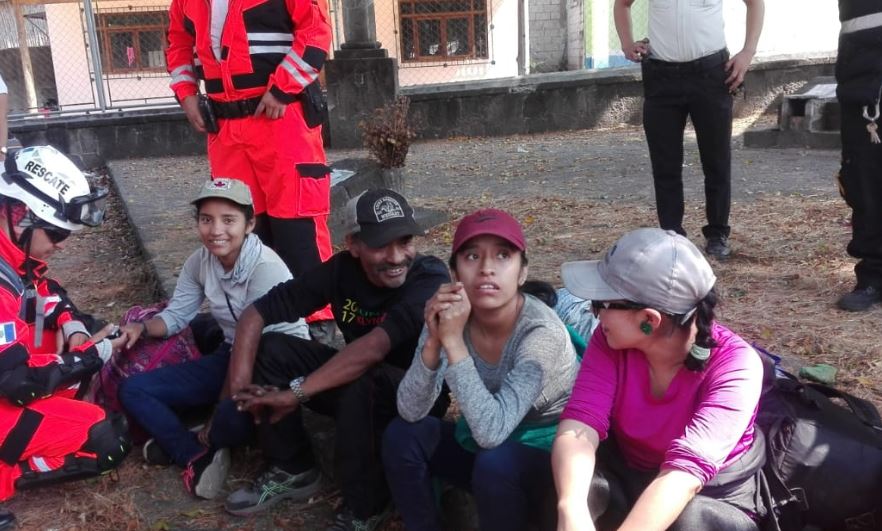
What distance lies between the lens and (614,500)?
241 centimetres

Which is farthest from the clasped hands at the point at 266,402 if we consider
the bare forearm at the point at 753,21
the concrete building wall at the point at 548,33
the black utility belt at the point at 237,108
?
the concrete building wall at the point at 548,33

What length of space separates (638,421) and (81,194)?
218 centimetres

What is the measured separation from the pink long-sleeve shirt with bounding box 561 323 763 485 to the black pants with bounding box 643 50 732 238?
2899 mm

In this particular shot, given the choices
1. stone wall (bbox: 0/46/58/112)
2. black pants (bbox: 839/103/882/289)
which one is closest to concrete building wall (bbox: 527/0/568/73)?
stone wall (bbox: 0/46/58/112)

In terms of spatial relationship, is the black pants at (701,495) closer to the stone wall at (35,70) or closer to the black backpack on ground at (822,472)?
the black backpack on ground at (822,472)

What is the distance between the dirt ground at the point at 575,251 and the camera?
3.31m

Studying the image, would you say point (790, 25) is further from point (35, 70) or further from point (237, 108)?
point (237, 108)

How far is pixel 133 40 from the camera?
605 inches

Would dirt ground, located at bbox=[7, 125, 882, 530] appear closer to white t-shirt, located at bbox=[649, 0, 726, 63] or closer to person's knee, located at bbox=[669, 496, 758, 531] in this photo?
white t-shirt, located at bbox=[649, 0, 726, 63]

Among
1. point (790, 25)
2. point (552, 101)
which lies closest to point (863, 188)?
point (552, 101)

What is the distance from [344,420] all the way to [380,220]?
680mm

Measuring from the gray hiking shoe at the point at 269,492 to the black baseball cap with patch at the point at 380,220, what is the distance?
90cm

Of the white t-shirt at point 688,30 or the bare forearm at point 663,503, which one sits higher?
the white t-shirt at point 688,30

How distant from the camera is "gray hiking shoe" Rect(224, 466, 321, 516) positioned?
3.21 metres
